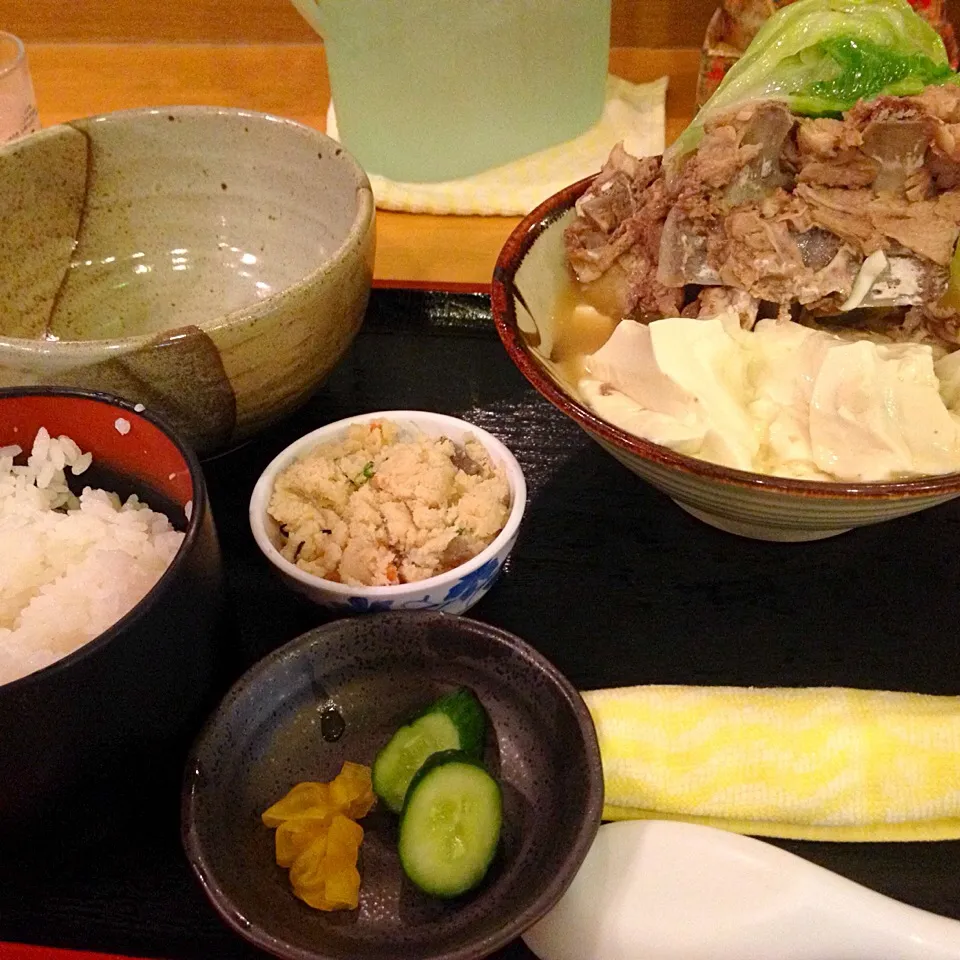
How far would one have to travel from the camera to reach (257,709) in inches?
36.1

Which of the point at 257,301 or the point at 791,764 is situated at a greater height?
the point at 257,301

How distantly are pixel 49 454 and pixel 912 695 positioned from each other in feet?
3.25

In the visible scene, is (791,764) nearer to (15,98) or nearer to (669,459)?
(669,459)

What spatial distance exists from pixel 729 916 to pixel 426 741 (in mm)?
325

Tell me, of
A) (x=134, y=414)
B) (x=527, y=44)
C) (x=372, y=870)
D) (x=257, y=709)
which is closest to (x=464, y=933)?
(x=372, y=870)

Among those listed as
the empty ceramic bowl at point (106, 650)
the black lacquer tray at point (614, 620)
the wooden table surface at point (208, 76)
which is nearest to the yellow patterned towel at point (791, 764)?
the black lacquer tray at point (614, 620)

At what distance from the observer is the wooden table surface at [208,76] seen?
233 centimetres

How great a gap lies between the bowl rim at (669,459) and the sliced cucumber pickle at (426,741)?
0.32 metres

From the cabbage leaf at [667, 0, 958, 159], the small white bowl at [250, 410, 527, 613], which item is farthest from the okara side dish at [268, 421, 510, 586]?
the cabbage leaf at [667, 0, 958, 159]

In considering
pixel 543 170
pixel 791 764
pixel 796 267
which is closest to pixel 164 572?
pixel 791 764

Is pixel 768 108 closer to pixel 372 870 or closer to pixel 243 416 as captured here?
pixel 243 416

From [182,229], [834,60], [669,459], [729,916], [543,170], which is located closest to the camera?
[729,916]

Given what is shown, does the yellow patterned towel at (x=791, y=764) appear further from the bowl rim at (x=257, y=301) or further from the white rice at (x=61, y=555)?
the bowl rim at (x=257, y=301)

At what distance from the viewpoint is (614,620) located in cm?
110
